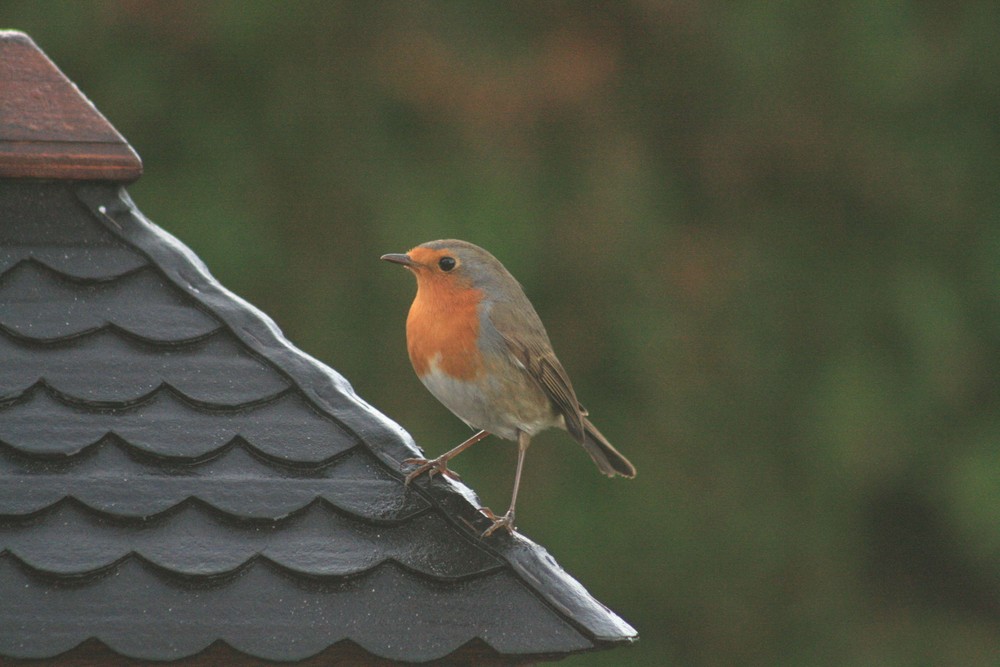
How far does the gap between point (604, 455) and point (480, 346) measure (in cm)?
70

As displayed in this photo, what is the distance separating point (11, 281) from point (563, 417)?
69.2 inches

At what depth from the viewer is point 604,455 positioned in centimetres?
351

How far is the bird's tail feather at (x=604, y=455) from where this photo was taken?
11.4 feet

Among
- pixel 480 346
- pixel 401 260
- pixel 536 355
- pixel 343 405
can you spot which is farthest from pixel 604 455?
pixel 343 405

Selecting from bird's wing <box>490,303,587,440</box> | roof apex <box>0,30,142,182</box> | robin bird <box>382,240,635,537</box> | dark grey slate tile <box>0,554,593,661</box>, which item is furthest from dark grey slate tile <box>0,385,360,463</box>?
bird's wing <box>490,303,587,440</box>

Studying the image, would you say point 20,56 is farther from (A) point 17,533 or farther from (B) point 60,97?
(A) point 17,533

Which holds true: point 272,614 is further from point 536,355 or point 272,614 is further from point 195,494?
point 536,355

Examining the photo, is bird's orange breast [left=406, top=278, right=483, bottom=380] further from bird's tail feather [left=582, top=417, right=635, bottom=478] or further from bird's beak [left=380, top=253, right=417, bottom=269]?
bird's tail feather [left=582, top=417, right=635, bottom=478]

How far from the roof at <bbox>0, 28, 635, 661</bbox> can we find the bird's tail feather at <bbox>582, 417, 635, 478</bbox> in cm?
169

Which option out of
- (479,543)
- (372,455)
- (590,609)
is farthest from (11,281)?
(590,609)

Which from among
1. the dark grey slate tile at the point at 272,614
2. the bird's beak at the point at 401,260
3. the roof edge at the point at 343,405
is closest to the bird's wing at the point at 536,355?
the bird's beak at the point at 401,260

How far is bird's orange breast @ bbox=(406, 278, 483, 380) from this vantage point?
2.85 metres

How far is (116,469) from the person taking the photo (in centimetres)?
159

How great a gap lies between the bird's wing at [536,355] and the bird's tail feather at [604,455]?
0.40 ft
